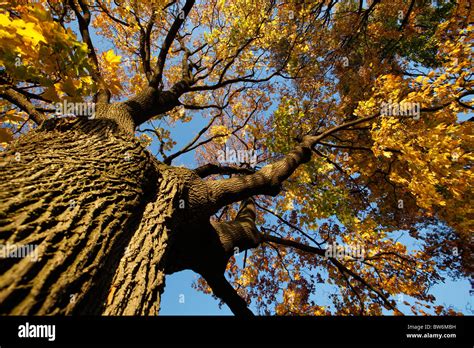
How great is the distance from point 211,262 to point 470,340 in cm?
313

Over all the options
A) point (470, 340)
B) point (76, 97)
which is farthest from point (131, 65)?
point (470, 340)

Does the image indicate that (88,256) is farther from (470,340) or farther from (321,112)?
(321,112)

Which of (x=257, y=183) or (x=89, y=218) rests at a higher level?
(x=257, y=183)

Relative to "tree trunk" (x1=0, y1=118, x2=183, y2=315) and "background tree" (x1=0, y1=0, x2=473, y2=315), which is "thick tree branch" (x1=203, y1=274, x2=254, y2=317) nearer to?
"background tree" (x1=0, y1=0, x2=473, y2=315)

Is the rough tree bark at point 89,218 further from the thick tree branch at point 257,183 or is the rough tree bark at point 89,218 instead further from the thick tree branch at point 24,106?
the thick tree branch at point 24,106

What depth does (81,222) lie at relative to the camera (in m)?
1.65

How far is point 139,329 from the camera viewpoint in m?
1.55

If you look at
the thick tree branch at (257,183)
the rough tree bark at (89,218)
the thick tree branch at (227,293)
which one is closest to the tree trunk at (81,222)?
the rough tree bark at (89,218)

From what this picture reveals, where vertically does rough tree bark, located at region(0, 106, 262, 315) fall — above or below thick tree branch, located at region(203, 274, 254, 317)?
above

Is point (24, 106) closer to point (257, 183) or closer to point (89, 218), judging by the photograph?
point (89, 218)

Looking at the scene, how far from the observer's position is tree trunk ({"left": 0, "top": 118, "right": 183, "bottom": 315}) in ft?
4.05

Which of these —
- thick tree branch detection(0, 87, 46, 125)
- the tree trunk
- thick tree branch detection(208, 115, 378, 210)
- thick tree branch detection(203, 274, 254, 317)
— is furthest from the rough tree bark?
thick tree branch detection(0, 87, 46, 125)

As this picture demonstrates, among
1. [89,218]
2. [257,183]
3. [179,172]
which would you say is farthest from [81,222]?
[257,183]

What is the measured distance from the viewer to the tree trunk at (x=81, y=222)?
48.6 inches
